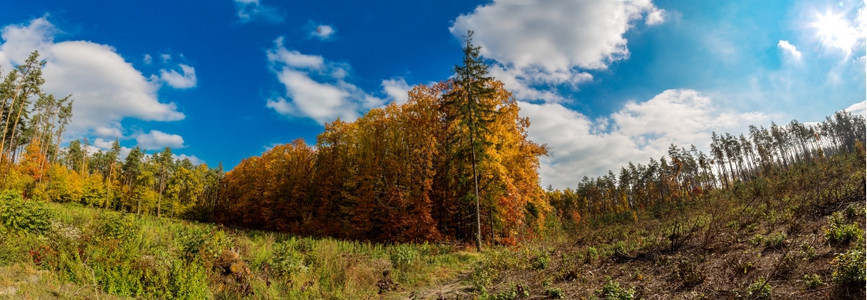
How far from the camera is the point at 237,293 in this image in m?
8.30

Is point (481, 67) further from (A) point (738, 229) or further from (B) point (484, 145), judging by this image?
(A) point (738, 229)

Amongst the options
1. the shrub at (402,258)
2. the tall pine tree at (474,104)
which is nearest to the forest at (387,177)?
the tall pine tree at (474,104)

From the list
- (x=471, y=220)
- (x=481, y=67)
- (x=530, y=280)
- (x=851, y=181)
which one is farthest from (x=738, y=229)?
(x=471, y=220)

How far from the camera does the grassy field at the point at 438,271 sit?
6.11m

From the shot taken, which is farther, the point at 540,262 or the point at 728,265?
the point at 540,262

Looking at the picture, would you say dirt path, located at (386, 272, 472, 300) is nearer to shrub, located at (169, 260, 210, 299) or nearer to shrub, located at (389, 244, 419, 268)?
shrub, located at (389, 244, 419, 268)

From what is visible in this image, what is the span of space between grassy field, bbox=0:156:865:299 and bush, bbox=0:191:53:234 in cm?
4

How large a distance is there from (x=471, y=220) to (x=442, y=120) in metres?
7.46

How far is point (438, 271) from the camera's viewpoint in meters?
12.9

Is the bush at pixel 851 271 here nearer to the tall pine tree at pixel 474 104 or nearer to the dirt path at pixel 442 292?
the dirt path at pixel 442 292

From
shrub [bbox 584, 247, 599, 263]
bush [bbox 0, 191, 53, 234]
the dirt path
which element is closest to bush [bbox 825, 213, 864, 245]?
shrub [bbox 584, 247, 599, 263]

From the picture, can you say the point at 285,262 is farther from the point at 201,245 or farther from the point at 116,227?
the point at 116,227

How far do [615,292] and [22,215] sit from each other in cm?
1565

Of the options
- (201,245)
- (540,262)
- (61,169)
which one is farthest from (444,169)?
(61,169)
